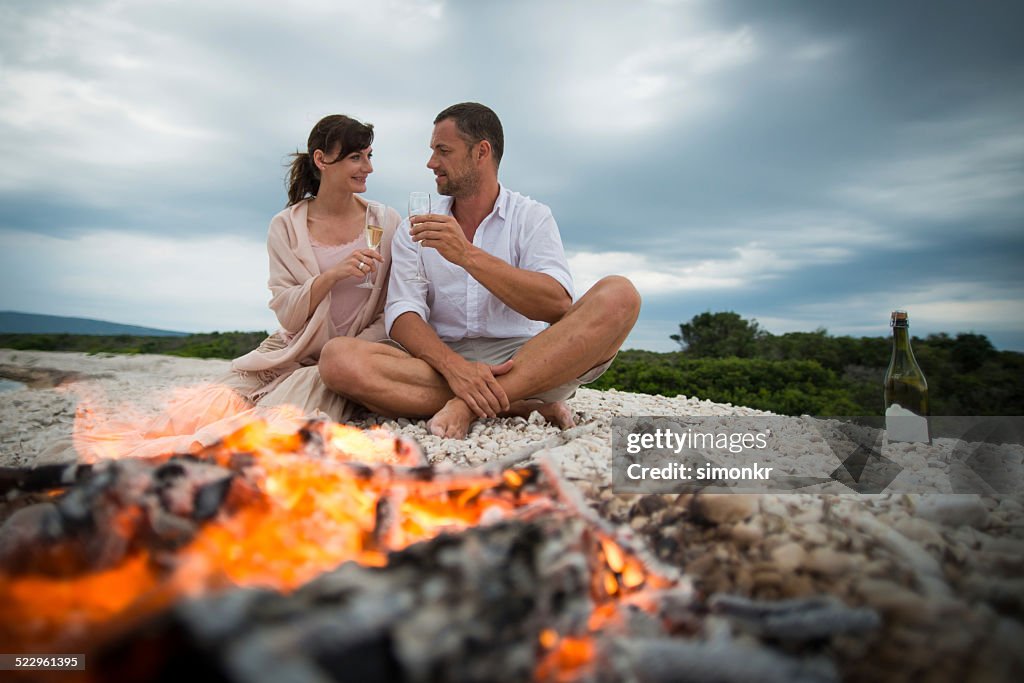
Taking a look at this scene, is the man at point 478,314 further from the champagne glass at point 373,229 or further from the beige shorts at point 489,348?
the champagne glass at point 373,229

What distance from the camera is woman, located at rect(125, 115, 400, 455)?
4219 mm

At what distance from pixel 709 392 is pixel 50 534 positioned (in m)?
8.40

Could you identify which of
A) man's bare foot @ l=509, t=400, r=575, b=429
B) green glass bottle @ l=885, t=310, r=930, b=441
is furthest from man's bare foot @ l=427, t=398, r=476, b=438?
green glass bottle @ l=885, t=310, r=930, b=441

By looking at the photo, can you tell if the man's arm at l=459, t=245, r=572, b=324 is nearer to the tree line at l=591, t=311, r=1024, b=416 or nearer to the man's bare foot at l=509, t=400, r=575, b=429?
the man's bare foot at l=509, t=400, r=575, b=429

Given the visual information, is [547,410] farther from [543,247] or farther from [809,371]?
[809,371]

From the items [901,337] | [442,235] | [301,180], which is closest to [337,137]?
[301,180]

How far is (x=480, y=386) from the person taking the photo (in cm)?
391

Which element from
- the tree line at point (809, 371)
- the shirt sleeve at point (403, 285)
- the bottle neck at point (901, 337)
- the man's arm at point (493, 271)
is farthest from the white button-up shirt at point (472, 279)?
the tree line at point (809, 371)

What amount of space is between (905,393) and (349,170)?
13.1 feet

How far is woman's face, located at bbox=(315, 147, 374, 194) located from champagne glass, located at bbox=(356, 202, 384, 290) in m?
0.22

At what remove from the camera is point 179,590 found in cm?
130

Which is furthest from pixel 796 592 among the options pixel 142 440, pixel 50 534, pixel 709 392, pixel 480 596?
pixel 709 392

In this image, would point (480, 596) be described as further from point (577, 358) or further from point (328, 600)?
point (577, 358)
